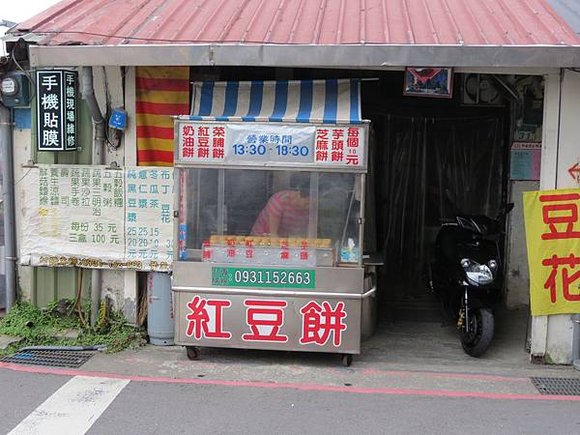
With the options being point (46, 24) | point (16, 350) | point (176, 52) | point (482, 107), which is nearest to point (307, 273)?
point (176, 52)

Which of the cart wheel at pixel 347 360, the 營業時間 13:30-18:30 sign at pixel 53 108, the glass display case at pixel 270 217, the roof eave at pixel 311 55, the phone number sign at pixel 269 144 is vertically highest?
the roof eave at pixel 311 55

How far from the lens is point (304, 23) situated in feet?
20.1

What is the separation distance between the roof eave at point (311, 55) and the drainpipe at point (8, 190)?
122cm

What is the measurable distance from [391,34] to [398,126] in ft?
10.5

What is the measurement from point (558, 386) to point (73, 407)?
4132 mm

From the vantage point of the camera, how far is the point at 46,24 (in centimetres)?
627

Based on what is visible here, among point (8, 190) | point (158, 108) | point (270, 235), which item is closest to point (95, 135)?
point (158, 108)

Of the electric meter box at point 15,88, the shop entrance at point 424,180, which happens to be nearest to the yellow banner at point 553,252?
the shop entrance at point 424,180

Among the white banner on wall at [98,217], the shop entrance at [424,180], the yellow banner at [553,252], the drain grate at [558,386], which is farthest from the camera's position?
the shop entrance at [424,180]

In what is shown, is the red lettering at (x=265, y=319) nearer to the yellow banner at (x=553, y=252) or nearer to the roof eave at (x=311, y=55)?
the roof eave at (x=311, y=55)

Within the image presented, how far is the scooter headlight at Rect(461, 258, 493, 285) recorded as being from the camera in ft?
20.3

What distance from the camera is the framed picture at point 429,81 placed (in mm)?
5867

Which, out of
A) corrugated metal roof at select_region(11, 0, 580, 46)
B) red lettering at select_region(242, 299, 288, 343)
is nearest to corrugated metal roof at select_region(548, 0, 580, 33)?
corrugated metal roof at select_region(11, 0, 580, 46)

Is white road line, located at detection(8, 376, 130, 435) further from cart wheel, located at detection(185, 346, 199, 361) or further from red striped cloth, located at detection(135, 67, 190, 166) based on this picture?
red striped cloth, located at detection(135, 67, 190, 166)
